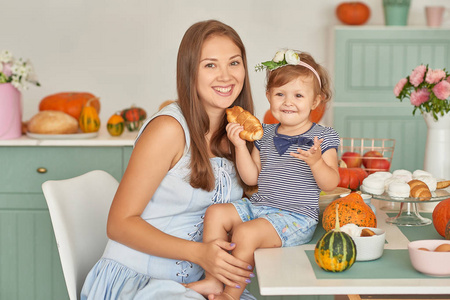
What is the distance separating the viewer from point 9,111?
302 centimetres

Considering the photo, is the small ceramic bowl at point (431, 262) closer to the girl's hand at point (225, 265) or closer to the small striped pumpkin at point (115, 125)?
the girl's hand at point (225, 265)

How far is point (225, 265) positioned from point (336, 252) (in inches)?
14.2

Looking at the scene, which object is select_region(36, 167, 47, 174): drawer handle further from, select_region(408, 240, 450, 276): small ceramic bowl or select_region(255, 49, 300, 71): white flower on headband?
select_region(408, 240, 450, 276): small ceramic bowl

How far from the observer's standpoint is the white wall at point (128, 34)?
529 centimetres

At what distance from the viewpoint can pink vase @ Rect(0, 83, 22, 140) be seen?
2.98 m

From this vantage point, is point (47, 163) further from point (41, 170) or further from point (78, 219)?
point (78, 219)

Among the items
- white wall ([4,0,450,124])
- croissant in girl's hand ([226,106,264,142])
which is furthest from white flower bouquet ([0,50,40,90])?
white wall ([4,0,450,124])

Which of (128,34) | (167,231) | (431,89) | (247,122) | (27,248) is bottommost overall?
(27,248)

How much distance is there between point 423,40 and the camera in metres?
4.84

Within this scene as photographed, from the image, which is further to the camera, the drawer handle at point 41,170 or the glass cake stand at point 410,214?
the drawer handle at point 41,170

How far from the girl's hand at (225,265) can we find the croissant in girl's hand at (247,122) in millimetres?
320

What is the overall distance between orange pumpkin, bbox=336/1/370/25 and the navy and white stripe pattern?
3.34 m

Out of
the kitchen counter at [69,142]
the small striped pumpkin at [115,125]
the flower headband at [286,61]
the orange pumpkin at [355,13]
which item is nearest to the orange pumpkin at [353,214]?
the flower headband at [286,61]

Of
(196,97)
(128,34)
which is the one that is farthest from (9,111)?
(128,34)
